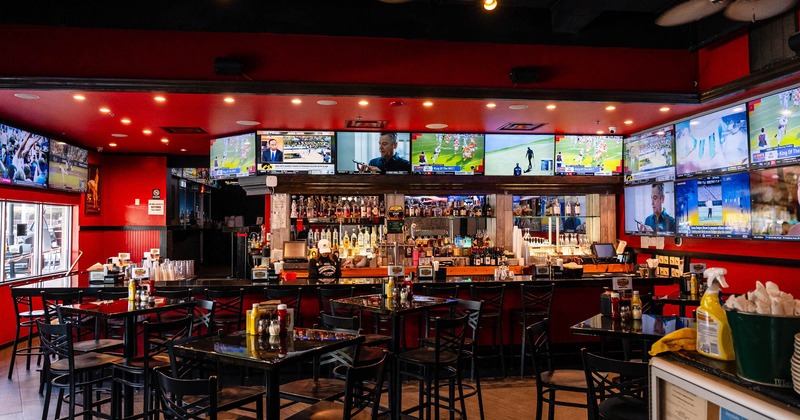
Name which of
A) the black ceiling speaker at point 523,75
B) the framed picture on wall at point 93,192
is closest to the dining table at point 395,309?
the black ceiling speaker at point 523,75

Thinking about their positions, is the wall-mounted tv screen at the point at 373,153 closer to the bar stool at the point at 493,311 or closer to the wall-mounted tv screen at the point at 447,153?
the wall-mounted tv screen at the point at 447,153

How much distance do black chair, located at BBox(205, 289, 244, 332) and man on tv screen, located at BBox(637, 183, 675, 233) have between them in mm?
5957

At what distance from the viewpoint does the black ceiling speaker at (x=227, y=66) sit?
5.56 meters

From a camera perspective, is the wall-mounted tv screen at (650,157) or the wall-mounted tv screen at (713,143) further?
the wall-mounted tv screen at (650,157)

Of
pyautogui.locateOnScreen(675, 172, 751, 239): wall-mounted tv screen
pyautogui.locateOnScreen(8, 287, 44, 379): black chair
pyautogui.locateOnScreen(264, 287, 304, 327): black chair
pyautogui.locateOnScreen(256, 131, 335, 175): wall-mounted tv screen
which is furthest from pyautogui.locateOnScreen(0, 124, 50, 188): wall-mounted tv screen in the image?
pyautogui.locateOnScreen(675, 172, 751, 239): wall-mounted tv screen

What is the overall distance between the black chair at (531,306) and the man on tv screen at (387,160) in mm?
3121

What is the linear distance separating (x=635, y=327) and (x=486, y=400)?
2.06 meters

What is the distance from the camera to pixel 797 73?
5.22m

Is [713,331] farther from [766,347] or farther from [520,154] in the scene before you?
[520,154]

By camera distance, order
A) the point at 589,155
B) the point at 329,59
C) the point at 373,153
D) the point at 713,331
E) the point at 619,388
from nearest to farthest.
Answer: the point at 713,331 → the point at 619,388 → the point at 329,59 → the point at 373,153 → the point at 589,155

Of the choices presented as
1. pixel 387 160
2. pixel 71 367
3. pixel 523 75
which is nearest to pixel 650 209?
pixel 523 75

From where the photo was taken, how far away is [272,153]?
Result: 831 cm

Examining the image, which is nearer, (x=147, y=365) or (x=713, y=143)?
(x=147, y=365)

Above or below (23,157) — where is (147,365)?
below
